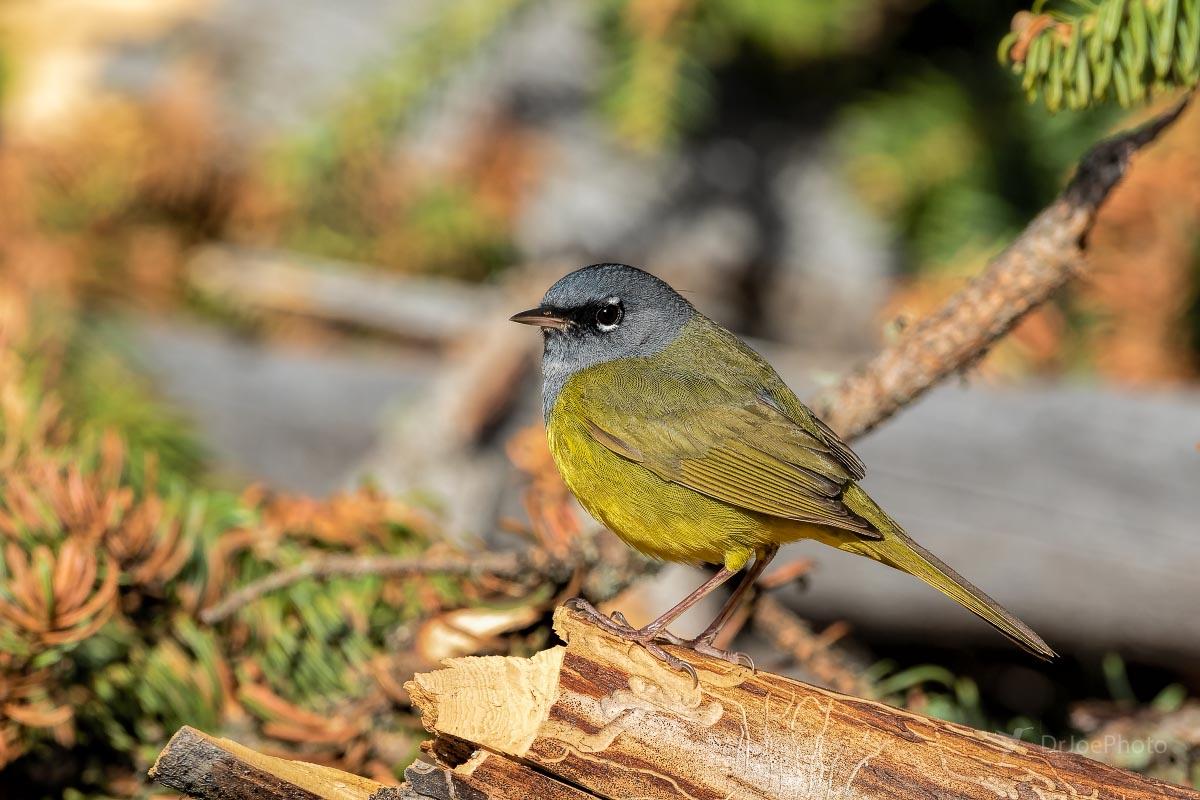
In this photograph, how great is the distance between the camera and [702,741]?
1659 millimetres

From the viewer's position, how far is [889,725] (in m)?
1.68

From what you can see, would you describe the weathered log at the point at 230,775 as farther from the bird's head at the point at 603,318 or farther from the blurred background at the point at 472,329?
the bird's head at the point at 603,318

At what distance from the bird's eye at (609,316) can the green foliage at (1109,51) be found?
4.00 ft

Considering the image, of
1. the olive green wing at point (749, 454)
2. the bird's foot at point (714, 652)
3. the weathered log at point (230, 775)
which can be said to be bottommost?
the bird's foot at point (714, 652)

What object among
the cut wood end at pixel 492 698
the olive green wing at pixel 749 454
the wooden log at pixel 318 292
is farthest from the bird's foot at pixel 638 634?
the wooden log at pixel 318 292

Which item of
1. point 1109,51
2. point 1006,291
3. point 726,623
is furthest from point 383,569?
point 1109,51

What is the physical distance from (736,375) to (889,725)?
1.23 meters

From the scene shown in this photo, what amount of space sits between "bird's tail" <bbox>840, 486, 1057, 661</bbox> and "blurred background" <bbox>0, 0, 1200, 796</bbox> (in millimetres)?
183

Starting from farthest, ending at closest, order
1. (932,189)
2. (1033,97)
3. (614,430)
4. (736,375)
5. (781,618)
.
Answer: (932,189) → (736,375) → (614,430) → (781,618) → (1033,97)

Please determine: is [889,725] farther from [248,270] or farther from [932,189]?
[248,270]

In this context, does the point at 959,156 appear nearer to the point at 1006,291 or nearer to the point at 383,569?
the point at 1006,291

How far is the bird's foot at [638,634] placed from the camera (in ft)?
5.74

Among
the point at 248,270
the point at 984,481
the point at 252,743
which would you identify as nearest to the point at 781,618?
the point at 252,743

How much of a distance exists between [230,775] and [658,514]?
1.03 meters
